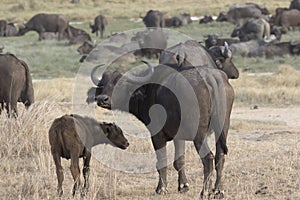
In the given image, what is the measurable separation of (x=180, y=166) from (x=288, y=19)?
3004 centimetres

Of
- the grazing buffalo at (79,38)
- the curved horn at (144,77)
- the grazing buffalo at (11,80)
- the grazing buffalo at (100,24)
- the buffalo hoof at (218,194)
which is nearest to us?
the buffalo hoof at (218,194)

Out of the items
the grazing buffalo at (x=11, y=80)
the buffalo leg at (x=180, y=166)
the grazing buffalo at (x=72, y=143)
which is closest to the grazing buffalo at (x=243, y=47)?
the grazing buffalo at (x=11, y=80)

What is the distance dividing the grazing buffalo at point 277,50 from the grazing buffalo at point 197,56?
1536cm

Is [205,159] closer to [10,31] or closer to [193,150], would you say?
[193,150]

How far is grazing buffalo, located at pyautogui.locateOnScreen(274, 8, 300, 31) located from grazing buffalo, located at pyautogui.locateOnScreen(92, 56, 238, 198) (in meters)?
29.6

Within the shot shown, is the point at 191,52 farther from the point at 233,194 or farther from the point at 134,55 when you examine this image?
the point at 134,55

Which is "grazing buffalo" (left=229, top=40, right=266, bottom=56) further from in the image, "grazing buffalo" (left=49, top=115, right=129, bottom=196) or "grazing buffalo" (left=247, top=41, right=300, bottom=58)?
"grazing buffalo" (left=49, top=115, right=129, bottom=196)

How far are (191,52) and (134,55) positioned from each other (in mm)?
16254

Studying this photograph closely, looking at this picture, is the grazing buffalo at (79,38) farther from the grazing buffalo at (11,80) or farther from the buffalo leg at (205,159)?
the buffalo leg at (205,159)

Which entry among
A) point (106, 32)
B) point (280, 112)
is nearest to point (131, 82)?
point (280, 112)

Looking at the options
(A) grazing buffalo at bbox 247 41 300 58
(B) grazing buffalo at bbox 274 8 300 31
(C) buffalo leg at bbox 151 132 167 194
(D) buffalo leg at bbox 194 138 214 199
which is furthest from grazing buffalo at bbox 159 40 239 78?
(B) grazing buffalo at bbox 274 8 300 31

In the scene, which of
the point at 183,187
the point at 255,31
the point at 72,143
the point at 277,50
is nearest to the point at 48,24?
the point at 255,31

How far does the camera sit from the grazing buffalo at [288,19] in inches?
1490

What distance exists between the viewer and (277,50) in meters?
27.0
